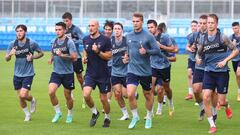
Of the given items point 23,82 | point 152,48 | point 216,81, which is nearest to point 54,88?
point 23,82

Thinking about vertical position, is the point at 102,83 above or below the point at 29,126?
above

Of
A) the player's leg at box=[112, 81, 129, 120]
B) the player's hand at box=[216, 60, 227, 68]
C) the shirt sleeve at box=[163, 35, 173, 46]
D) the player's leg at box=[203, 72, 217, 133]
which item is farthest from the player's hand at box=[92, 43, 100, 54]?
the shirt sleeve at box=[163, 35, 173, 46]

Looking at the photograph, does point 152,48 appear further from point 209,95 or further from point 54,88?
point 54,88

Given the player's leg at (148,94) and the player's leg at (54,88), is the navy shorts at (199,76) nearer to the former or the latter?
the player's leg at (148,94)

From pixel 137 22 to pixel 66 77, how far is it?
206 centimetres

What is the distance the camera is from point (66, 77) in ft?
44.6

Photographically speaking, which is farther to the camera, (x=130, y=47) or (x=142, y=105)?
(x=142, y=105)

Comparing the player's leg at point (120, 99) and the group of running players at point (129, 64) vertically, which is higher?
the group of running players at point (129, 64)

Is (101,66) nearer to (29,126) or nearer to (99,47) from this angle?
(99,47)

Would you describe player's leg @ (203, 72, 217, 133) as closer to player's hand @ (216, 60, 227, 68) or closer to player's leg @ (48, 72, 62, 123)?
player's hand @ (216, 60, 227, 68)

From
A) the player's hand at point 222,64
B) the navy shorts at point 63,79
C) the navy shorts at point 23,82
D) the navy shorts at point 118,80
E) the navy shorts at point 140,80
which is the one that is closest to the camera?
the player's hand at point 222,64

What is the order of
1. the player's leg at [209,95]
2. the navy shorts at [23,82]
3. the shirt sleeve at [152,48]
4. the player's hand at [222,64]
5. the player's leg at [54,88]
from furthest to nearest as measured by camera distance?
the navy shorts at [23,82], the player's leg at [54,88], the shirt sleeve at [152,48], the player's leg at [209,95], the player's hand at [222,64]

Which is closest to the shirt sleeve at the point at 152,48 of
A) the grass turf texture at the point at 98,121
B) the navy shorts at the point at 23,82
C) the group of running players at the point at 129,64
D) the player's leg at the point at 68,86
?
the group of running players at the point at 129,64

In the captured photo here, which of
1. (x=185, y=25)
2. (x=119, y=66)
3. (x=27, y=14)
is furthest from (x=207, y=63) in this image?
(x=27, y=14)
